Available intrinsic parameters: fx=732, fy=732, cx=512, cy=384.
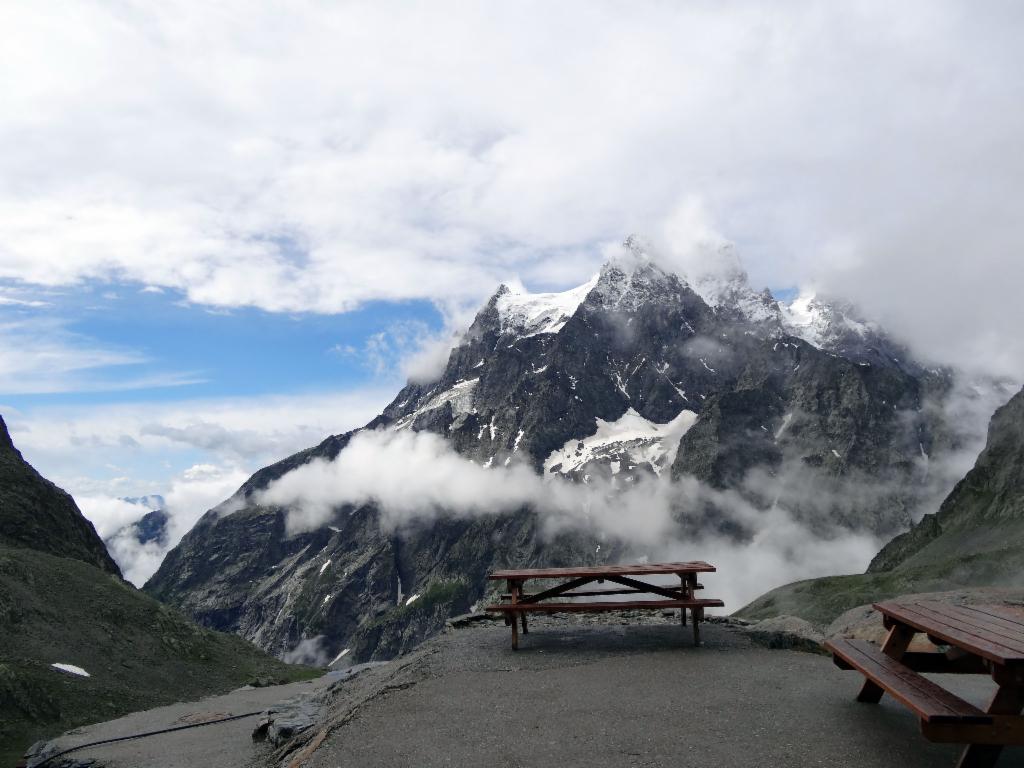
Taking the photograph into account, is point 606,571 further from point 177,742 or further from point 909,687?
point 177,742

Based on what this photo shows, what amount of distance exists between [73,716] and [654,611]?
2774 cm

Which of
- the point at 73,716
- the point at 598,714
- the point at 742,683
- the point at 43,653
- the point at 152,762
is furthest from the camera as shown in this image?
the point at 43,653

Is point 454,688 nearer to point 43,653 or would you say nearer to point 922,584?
point 43,653

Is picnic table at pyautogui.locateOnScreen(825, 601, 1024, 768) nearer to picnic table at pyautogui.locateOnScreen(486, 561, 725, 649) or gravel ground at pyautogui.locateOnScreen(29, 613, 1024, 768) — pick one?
gravel ground at pyautogui.locateOnScreen(29, 613, 1024, 768)

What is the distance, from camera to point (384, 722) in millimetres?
11805

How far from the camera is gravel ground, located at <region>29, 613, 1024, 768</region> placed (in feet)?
32.0

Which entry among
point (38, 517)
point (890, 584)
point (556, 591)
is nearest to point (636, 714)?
point (556, 591)

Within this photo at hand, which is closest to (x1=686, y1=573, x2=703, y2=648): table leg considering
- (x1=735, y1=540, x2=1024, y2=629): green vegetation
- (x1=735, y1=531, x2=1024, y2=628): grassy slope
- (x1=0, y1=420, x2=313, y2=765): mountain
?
(x1=0, y1=420, x2=313, y2=765): mountain

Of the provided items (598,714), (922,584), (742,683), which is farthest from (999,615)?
(922,584)

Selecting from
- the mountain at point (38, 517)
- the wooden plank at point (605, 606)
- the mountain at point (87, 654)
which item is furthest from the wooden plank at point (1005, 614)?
the mountain at point (38, 517)

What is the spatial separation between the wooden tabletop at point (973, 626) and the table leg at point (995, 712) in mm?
454

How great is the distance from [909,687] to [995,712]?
3.42 ft

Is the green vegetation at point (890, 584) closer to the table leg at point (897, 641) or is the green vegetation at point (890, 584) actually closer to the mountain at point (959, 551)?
the mountain at point (959, 551)

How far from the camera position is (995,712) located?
8109 millimetres
